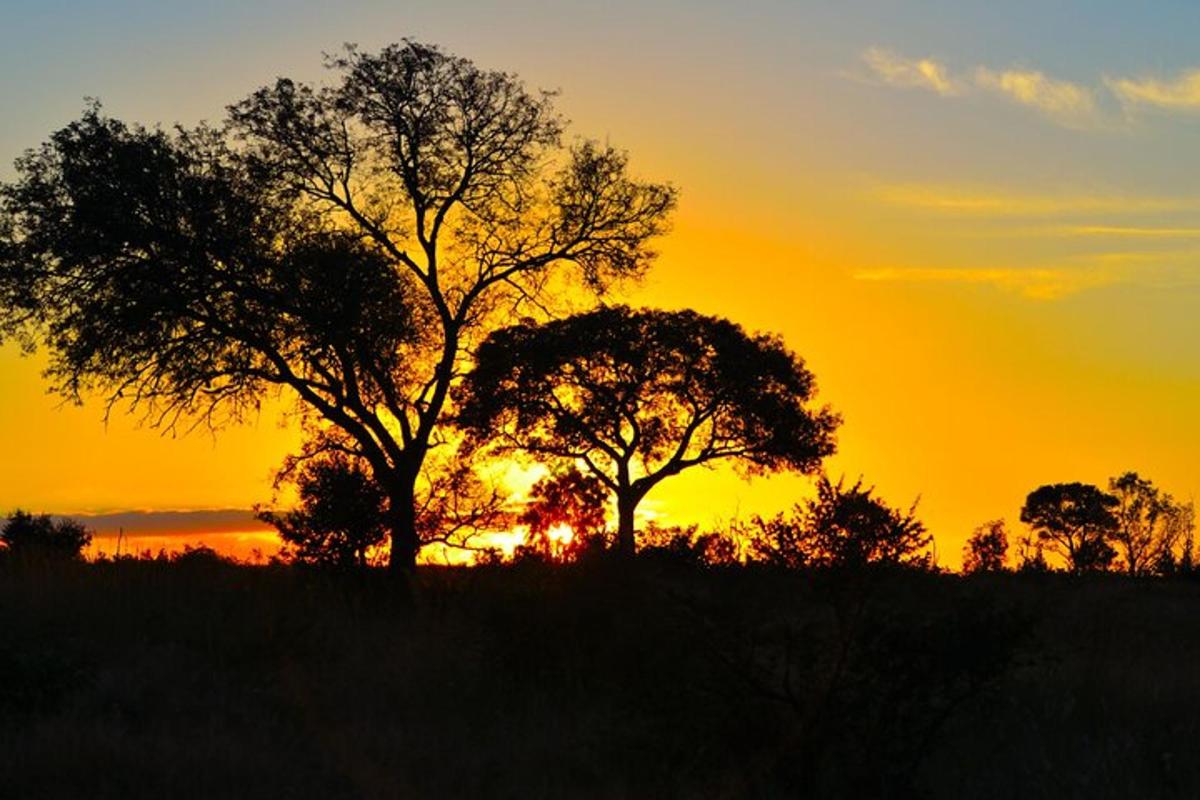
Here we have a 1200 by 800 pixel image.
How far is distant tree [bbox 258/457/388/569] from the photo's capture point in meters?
27.1

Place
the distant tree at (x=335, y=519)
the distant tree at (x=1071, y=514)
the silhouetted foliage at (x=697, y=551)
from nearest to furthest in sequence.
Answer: the silhouetted foliage at (x=697, y=551)
the distant tree at (x=335, y=519)
the distant tree at (x=1071, y=514)

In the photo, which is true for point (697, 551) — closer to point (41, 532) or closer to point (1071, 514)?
point (41, 532)

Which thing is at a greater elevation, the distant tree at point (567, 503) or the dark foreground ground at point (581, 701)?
the distant tree at point (567, 503)

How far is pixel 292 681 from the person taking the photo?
45.0ft

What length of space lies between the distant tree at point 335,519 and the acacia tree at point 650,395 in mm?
20648

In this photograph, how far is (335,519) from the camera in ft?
89.9

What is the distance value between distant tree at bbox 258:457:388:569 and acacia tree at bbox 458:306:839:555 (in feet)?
67.7

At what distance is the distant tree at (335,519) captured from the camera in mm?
27125

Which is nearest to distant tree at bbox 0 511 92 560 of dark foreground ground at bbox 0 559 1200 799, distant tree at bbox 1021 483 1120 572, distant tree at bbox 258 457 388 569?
distant tree at bbox 258 457 388 569

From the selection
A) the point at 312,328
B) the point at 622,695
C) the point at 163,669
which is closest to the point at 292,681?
the point at 163,669

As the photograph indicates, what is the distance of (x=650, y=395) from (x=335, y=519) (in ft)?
78.6

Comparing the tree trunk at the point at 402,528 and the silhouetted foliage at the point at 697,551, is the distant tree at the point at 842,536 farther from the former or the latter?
the tree trunk at the point at 402,528

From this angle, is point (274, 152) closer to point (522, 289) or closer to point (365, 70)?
point (365, 70)

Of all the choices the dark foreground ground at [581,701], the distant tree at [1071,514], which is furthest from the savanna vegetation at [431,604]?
the distant tree at [1071,514]
